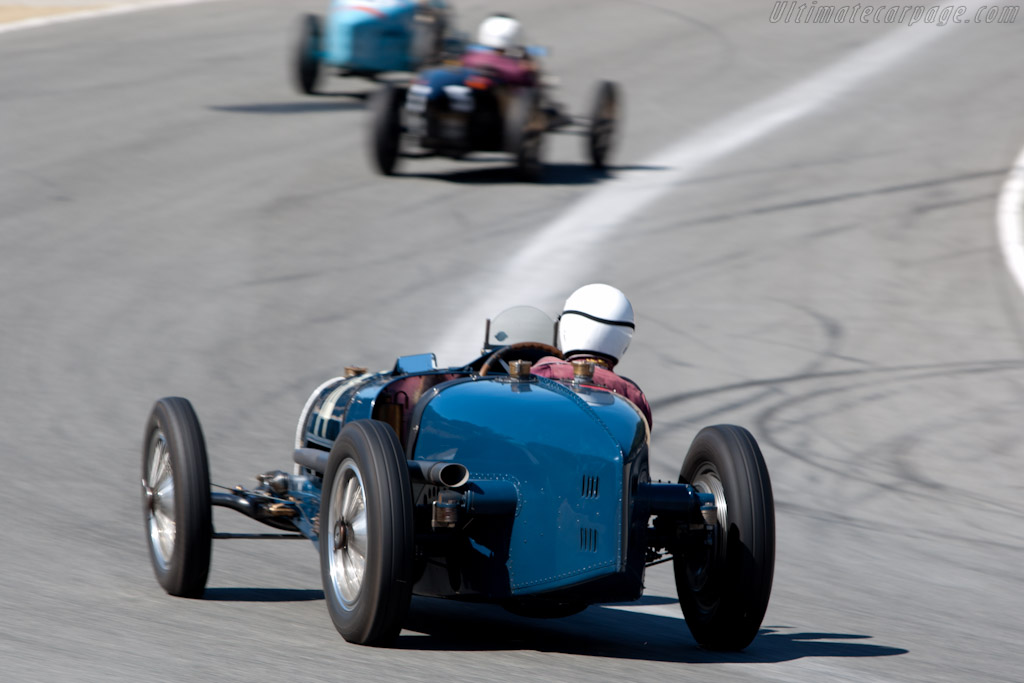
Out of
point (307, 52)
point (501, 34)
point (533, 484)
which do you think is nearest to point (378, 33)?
point (307, 52)

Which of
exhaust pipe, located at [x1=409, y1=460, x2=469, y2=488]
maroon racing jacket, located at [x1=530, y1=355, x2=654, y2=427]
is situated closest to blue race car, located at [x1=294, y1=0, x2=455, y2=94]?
maroon racing jacket, located at [x1=530, y1=355, x2=654, y2=427]

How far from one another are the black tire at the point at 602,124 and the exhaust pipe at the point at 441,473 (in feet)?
45.9

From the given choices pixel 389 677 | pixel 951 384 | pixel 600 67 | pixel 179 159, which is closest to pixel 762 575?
pixel 389 677

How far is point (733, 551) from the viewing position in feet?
16.7

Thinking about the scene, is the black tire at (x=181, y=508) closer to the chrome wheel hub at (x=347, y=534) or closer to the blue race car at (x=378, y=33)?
the chrome wheel hub at (x=347, y=534)

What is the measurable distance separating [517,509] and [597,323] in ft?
3.63

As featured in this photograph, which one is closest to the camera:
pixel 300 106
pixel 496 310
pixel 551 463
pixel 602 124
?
pixel 551 463

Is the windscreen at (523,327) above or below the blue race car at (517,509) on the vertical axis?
above

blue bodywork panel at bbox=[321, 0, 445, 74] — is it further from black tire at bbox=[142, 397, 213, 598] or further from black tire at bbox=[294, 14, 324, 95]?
black tire at bbox=[142, 397, 213, 598]

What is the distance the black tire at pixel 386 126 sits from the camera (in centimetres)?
1691

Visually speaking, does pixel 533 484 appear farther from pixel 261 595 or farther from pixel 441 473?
pixel 261 595

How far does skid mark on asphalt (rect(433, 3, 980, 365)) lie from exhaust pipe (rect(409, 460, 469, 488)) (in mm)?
5924

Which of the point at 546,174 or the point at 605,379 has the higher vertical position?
the point at 605,379

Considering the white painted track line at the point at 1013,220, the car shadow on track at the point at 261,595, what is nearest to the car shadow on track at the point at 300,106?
the white painted track line at the point at 1013,220
